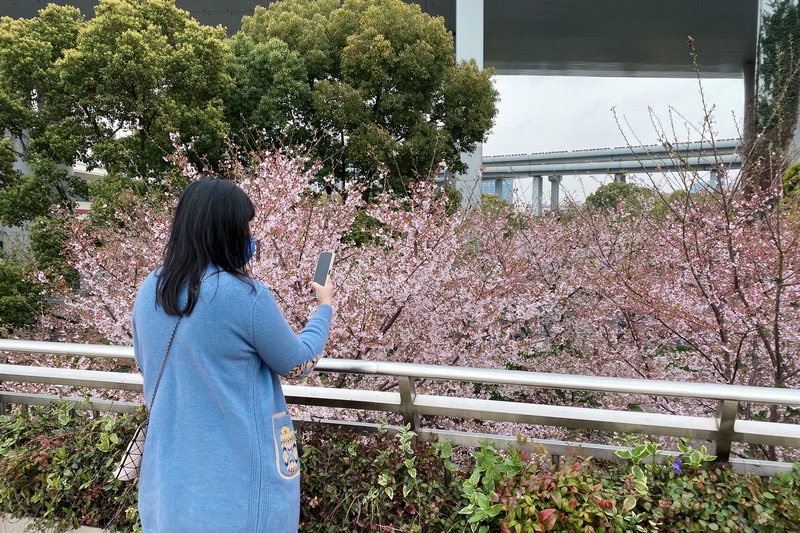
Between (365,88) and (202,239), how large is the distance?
1409cm

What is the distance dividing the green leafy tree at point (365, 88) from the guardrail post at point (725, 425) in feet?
40.4

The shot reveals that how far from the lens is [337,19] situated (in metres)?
14.8

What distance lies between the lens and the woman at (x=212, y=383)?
3.80 feet

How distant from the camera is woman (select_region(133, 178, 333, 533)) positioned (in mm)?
1159

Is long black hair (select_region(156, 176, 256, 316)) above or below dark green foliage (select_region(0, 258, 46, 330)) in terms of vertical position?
above

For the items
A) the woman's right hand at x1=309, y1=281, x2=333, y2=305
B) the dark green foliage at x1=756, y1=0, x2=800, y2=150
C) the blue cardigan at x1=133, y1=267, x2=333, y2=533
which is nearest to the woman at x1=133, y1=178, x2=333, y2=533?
the blue cardigan at x1=133, y1=267, x2=333, y2=533

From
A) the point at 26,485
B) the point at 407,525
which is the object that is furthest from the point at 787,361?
the point at 26,485

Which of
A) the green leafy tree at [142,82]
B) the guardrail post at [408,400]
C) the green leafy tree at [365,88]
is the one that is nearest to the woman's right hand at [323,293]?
the guardrail post at [408,400]

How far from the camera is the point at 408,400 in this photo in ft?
6.05

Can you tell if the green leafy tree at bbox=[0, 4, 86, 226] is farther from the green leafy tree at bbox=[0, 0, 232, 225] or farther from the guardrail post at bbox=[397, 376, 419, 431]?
the guardrail post at bbox=[397, 376, 419, 431]

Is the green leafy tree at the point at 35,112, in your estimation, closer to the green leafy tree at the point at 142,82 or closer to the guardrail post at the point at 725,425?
the green leafy tree at the point at 142,82

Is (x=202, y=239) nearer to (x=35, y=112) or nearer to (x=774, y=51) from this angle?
(x=35, y=112)

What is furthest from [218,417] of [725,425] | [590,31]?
[590,31]

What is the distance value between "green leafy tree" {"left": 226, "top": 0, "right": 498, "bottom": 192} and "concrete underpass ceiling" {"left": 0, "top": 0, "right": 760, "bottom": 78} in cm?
783
